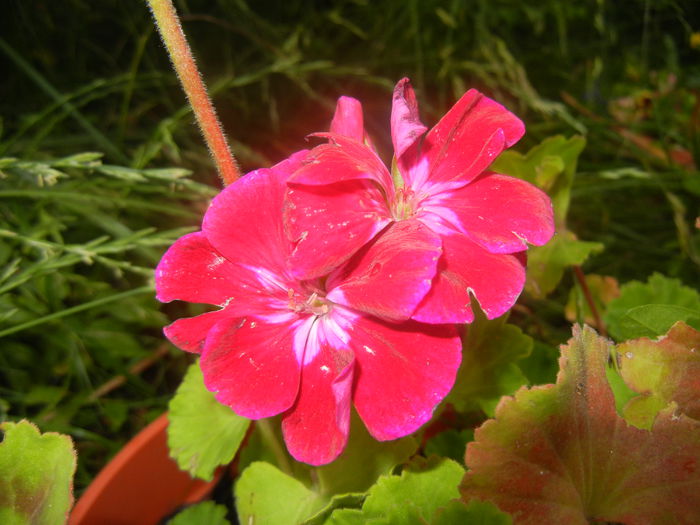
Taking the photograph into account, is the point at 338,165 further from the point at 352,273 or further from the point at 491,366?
the point at 491,366

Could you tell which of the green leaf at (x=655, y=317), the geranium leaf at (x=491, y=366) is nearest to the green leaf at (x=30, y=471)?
the geranium leaf at (x=491, y=366)

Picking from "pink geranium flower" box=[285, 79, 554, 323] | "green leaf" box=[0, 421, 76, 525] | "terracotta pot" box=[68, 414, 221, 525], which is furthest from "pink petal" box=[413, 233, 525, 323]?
"terracotta pot" box=[68, 414, 221, 525]

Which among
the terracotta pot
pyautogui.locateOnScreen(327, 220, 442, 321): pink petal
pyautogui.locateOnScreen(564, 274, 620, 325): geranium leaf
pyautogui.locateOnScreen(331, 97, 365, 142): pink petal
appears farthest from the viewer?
pyautogui.locateOnScreen(564, 274, 620, 325): geranium leaf

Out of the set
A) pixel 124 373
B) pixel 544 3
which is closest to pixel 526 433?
pixel 124 373

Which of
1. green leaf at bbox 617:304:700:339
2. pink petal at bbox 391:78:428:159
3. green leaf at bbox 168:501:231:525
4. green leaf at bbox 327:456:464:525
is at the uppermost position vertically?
pink petal at bbox 391:78:428:159

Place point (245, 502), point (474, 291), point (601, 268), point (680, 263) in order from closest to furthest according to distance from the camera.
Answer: point (474, 291) < point (245, 502) < point (680, 263) < point (601, 268)

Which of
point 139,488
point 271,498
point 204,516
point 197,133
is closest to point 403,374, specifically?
point 271,498

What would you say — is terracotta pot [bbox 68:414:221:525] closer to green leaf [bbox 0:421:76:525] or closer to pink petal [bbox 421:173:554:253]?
green leaf [bbox 0:421:76:525]

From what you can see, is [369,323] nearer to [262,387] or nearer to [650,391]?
[262,387]
